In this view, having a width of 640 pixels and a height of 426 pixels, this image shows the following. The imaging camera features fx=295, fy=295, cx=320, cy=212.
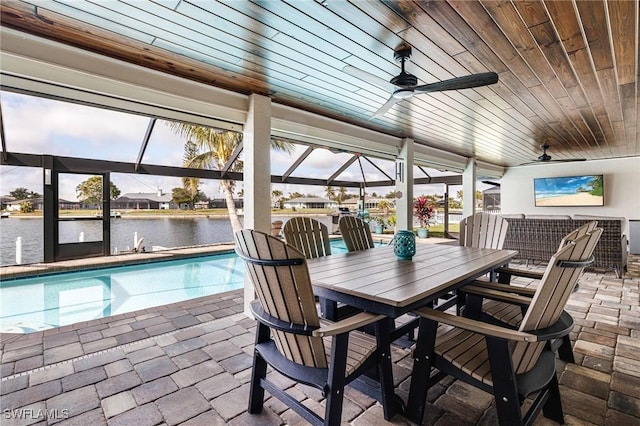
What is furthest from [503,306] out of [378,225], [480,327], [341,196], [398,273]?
[341,196]

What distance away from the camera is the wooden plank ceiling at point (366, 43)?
1.87m

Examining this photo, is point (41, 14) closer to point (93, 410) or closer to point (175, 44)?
point (175, 44)

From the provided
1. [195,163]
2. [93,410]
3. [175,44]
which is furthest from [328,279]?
[195,163]

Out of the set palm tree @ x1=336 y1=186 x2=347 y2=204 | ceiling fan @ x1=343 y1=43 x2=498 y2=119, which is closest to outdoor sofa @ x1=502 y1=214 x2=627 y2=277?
ceiling fan @ x1=343 y1=43 x2=498 y2=119

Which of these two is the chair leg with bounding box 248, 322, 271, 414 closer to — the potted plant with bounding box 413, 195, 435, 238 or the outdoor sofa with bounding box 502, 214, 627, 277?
the outdoor sofa with bounding box 502, 214, 627, 277

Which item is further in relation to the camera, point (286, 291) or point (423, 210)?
point (423, 210)

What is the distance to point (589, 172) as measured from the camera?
8398 mm

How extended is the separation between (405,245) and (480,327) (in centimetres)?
116

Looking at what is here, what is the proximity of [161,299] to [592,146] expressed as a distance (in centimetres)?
895

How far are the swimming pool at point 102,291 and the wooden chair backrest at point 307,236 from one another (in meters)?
2.75

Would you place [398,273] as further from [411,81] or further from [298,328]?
[411,81]

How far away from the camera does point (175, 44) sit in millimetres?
2279

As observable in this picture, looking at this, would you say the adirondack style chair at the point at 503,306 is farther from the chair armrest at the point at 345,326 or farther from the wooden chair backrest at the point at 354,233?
the wooden chair backrest at the point at 354,233

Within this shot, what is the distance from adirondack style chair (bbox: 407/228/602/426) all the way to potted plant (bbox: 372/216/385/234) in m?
9.85
